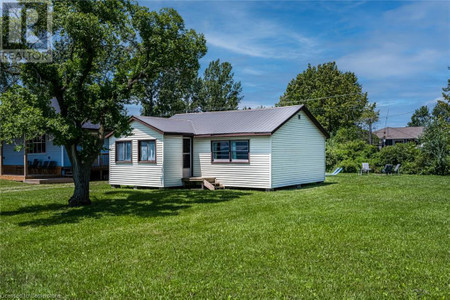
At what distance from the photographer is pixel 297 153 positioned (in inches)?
752

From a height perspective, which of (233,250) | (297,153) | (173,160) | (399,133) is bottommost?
(233,250)

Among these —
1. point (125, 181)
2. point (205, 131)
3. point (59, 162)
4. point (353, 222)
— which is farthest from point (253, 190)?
point (59, 162)

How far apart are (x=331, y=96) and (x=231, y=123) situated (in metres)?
28.7

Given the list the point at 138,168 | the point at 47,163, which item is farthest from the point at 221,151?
the point at 47,163

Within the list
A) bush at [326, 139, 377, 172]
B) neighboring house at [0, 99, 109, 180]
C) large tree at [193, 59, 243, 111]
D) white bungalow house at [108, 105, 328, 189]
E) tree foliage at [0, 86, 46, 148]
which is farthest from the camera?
large tree at [193, 59, 243, 111]

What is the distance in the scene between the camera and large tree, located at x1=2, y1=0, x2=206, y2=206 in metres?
11.9

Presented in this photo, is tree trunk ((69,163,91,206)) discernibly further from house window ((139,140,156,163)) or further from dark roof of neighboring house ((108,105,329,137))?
house window ((139,140,156,163))

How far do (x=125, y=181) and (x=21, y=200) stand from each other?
19.8ft

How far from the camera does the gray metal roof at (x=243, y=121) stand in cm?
1775

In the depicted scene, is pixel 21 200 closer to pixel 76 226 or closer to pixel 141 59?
pixel 76 226

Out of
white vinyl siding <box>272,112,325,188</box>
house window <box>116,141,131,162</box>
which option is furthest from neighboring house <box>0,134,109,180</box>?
white vinyl siding <box>272,112,325,188</box>

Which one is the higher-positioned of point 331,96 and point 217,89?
point 217,89

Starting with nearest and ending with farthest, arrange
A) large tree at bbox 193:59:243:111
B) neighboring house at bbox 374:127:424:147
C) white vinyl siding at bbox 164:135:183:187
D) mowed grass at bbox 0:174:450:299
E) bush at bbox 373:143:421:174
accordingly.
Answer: mowed grass at bbox 0:174:450:299, white vinyl siding at bbox 164:135:183:187, bush at bbox 373:143:421:174, large tree at bbox 193:59:243:111, neighboring house at bbox 374:127:424:147

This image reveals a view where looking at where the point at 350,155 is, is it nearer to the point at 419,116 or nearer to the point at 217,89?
the point at 217,89
